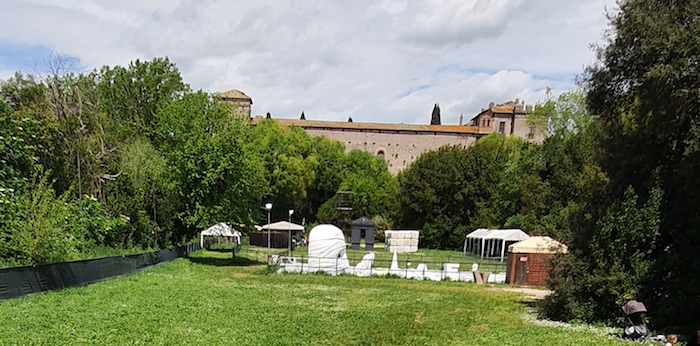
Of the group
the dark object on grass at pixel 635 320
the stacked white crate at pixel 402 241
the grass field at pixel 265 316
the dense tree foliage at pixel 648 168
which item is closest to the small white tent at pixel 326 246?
the grass field at pixel 265 316

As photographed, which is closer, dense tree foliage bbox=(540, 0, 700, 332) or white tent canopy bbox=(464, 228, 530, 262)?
dense tree foliage bbox=(540, 0, 700, 332)

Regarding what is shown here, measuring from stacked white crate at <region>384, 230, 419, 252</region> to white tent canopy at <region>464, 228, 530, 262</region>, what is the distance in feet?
16.7

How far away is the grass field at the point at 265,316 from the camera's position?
11695 mm

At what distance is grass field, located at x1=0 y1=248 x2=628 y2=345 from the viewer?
11.7 m

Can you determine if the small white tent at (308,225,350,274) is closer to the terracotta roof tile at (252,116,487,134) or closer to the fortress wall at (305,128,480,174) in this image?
the terracotta roof tile at (252,116,487,134)

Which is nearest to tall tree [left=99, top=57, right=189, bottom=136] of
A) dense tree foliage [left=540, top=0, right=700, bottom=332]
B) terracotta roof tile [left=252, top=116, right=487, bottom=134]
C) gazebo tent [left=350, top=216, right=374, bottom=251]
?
gazebo tent [left=350, top=216, right=374, bottom=251]

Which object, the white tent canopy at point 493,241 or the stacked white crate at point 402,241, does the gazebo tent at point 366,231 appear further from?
the white tent canopy at point 493,241

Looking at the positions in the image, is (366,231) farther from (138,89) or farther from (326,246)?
(138,89)

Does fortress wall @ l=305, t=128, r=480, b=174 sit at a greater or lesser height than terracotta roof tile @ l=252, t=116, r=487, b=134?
lesser

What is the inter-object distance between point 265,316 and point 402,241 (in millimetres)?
38070

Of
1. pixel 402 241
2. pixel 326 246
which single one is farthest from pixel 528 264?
pixel 402 241

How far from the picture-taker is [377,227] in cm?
6619

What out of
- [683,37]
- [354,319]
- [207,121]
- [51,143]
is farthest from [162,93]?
[683,37]

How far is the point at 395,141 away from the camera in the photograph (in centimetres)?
9975
